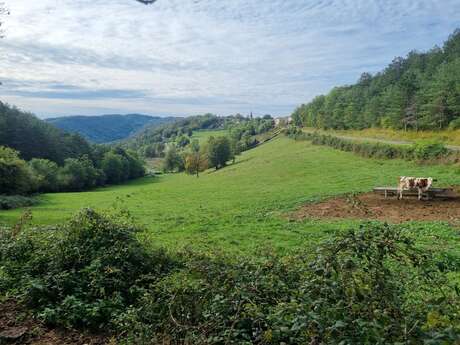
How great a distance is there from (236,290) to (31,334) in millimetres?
3810

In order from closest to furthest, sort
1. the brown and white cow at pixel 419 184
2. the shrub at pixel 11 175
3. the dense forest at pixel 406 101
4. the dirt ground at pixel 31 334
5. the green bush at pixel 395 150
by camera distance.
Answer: the dirt ground at pixel 31 334, the brown and white cow at pixel 419 184, the green bush at pixel 395 150, the shrub at pixel 11 175, the dense forest at pixel 406 101

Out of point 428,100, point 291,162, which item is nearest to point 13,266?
point 291,162

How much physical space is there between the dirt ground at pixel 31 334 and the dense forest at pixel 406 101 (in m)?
56.6

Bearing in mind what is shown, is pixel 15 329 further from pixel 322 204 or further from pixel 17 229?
pixel 322 204

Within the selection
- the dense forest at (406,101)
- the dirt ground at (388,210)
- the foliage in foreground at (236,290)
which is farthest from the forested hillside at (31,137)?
the foliage in foreground at (236,290)

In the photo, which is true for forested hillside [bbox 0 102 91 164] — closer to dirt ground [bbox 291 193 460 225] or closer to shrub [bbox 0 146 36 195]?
shrub [bbox 0 146 36 195]

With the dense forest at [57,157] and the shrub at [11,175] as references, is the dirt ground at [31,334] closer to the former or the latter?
the shrub at [11,175]

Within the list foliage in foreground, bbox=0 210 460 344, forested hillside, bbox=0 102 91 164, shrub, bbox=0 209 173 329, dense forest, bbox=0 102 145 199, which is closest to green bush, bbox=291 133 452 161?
foliage in foreground, bbox=0 210 460 344

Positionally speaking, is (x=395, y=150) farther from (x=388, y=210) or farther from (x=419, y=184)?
(x=388, y=210)

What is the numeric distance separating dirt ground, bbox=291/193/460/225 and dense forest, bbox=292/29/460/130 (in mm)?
39242

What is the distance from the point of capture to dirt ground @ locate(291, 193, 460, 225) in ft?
51.2

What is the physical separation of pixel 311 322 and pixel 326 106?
100306 mm

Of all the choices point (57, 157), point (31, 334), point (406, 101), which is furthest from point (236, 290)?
point (57, 157)

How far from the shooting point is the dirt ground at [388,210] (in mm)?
15605
